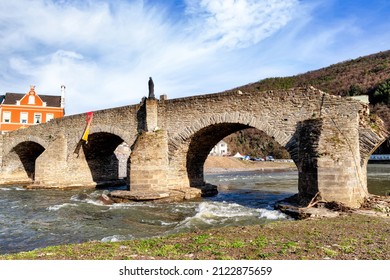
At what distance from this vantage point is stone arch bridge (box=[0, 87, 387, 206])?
10.4 meters

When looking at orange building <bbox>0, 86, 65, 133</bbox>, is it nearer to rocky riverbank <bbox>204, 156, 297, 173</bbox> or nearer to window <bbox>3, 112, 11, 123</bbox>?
window <bbox>3, 112, 11, 123</bbox>

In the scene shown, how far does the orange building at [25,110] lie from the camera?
34500 mm

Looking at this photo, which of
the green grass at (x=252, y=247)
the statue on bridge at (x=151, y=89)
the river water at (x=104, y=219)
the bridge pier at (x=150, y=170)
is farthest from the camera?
the statue on bridge at (x=151, y=89)

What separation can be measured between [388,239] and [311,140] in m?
5.34

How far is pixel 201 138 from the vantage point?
51.3 ft

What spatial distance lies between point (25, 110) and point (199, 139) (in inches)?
1061

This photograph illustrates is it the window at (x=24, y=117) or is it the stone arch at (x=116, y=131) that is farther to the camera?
the window at (x=24, y=117)

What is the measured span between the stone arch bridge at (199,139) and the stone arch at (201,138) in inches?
1.5

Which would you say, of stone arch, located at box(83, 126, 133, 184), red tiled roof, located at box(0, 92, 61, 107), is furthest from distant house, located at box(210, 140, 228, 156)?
stone arch, located at box(83, 126, 133, 184)

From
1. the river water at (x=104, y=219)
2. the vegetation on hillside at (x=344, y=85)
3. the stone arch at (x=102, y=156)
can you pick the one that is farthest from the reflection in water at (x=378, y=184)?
the vegetation on hillside at (x=344, y=85)

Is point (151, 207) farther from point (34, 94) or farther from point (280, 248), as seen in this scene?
point (34, 94)

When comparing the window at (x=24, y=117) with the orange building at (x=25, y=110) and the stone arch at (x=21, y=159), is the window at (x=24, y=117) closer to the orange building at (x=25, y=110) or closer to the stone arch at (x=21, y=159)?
the orange building at (x=25, y=110)

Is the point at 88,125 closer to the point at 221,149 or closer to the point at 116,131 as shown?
the point at 116,131

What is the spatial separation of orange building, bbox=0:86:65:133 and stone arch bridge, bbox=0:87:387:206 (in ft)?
31.2
